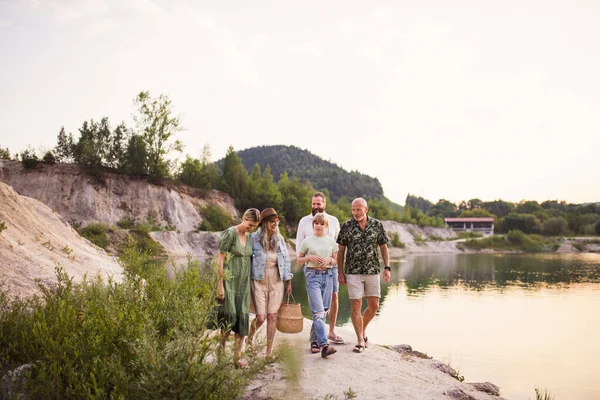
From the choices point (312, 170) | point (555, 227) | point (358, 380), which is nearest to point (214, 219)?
point (358, 380)

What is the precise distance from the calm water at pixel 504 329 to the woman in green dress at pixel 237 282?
19.0 ft

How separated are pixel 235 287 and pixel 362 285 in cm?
225

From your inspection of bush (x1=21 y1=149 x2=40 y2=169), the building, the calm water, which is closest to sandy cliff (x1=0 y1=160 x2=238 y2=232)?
bush (x1=21 y1=149 x2=40 y2=169)

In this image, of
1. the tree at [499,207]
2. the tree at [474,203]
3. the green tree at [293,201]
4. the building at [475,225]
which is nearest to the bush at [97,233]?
the green tree at [293,201]

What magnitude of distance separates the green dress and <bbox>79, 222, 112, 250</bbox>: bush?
32412 mm

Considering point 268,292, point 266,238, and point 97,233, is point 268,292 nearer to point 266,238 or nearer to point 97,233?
point 266,238

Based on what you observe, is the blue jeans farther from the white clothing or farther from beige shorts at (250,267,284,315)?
the white clothing

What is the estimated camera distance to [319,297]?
7.01m

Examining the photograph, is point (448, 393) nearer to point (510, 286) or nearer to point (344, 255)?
point (344, 255)

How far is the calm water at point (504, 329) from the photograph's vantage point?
1027 cm

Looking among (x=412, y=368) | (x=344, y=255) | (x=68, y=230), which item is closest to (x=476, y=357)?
(x=412, y=368)

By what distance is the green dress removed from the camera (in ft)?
20.1

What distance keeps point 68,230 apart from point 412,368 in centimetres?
1504

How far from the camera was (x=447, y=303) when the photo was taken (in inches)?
835
